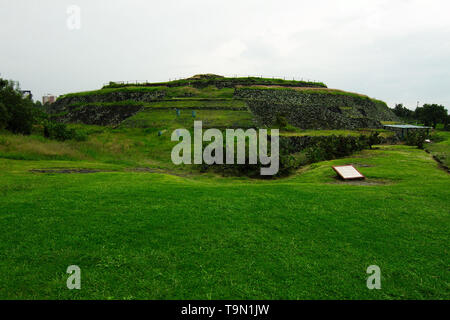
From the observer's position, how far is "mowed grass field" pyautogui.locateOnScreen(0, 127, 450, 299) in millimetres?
4770

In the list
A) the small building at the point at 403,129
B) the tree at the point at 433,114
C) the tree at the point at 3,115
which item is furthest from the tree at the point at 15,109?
the tree at the point at 433,114

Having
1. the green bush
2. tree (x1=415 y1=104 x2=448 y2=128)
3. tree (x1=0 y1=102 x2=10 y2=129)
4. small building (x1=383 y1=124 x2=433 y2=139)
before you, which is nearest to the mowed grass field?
tree (x1=0 y1=102 x2=10 y2=129)

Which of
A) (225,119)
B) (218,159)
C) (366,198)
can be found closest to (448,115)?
(225,119)

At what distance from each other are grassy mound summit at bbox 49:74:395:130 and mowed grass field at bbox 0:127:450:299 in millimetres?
24874

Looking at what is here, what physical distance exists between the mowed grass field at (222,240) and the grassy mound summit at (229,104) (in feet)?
→ 81.6

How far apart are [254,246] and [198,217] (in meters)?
2.20

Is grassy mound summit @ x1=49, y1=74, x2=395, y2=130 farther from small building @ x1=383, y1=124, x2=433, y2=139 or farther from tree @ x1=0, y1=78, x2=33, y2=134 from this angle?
tree @ x1=0, y1=78, x2=33, y2=134

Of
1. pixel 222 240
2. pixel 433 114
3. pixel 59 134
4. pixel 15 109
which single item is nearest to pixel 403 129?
pixel 433 114

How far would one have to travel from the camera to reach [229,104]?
41281mm

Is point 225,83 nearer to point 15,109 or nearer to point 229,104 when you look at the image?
point 229,104

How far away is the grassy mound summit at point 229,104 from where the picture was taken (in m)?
38.1

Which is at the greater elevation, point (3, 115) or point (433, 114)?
point (433, 114)

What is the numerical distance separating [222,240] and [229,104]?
36.5m

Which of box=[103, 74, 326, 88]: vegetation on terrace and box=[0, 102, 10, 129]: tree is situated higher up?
box=[103, 74, 326, 88]: vegetation on terrace
